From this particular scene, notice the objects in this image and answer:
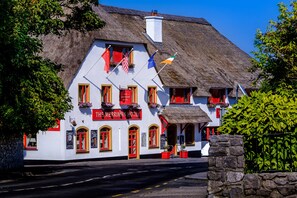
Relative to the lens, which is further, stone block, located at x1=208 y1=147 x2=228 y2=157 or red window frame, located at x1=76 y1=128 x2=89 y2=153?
red window frame, located at x1=76 y1=128 x2=89 y2=153

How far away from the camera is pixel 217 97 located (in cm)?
7788

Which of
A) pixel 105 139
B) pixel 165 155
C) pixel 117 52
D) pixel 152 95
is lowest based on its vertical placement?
pixel 165 155

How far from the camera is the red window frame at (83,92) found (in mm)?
61312

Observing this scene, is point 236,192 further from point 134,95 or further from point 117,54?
point 134,95

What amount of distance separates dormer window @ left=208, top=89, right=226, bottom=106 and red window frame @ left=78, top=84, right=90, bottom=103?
56.5 ft

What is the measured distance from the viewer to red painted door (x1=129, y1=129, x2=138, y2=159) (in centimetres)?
6569

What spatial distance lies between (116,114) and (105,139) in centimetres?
207

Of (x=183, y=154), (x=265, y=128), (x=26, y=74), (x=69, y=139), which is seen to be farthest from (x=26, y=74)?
(x=183, y=154)

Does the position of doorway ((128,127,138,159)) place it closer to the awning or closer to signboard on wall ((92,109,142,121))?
signboard on wall ((92,109,142,121))

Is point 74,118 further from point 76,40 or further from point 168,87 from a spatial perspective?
point 168,87

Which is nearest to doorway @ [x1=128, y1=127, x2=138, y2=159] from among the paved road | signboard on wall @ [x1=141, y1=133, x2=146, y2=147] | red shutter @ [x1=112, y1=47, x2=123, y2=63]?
signboard on wall @ [x1=141, y1=133, x2=146, y2=147]

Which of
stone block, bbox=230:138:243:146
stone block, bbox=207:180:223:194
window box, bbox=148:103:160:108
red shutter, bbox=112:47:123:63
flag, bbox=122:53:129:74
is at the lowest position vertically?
stone block, bbox=207:180:223:194

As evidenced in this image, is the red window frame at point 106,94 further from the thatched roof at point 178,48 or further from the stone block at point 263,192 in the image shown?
the stone block at point 263,192

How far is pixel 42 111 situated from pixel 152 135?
28.9 m
